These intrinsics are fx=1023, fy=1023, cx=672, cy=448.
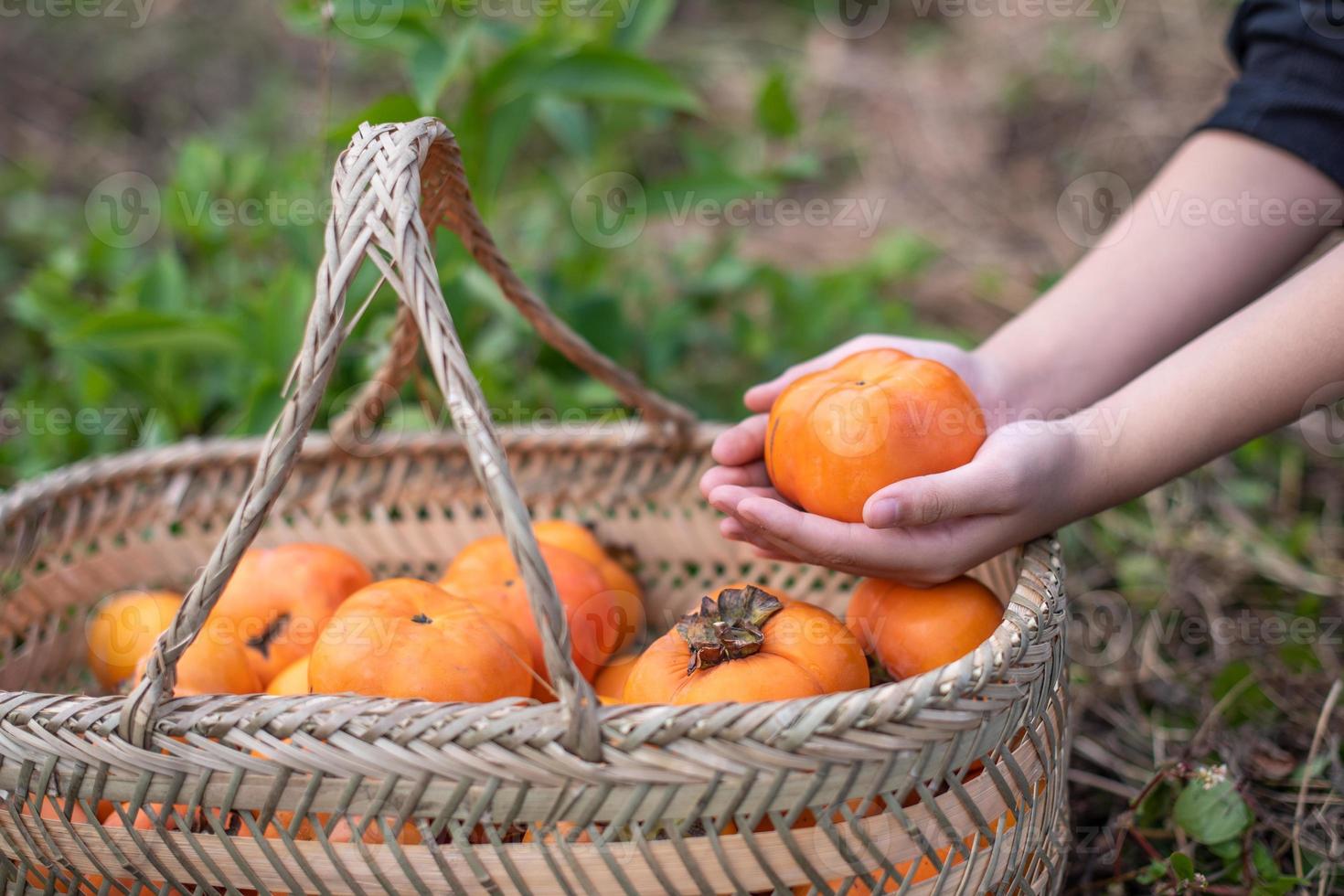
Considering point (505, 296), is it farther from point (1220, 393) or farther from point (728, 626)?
point (1220, 393)

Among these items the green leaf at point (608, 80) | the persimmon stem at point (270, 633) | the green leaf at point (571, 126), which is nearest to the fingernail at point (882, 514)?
the persimmon stem at point (270, 633)

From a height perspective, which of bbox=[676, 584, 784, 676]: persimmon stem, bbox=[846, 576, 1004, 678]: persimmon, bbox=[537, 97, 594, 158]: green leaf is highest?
bbox=[537, 97, 594, 158]: green leaf

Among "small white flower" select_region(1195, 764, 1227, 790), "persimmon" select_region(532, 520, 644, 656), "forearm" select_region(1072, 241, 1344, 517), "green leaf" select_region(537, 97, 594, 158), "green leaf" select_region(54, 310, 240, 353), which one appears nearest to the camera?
"forearm" select_region(1072, 241, 1344, 517)

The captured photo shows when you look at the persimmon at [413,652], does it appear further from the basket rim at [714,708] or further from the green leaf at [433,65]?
the green leaf at [433,65]

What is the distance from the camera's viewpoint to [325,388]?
87 cm

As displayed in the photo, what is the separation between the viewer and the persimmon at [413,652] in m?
1.02

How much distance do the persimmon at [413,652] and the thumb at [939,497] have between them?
389 millimetres

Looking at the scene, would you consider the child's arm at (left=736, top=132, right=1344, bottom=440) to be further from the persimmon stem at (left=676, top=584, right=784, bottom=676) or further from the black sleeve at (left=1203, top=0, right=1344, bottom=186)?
the persimmon stem at (left=676, top=584, right=784, bottom=676)

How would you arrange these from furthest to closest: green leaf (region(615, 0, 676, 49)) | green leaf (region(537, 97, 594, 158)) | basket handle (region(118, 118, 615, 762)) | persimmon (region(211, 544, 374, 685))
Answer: green leaf (region(537, 97, 594, 158)) < green leaf (region(615, 0, 676, 49)) < persimmon (region(211, 544, 374, 685)) < basket handle (region(118, 118, 615, 762))

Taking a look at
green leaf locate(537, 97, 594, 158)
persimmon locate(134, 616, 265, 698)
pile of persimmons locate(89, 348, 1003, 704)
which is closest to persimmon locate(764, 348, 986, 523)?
pile of persimmons locate(89, 348, 1003, 704)

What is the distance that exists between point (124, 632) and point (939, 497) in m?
1.10

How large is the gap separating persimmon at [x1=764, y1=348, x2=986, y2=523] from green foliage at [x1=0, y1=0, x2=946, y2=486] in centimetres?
82

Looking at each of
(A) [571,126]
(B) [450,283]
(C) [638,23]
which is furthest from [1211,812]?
(A) [571,126]

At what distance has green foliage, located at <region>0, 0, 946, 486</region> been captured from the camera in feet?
6.00
